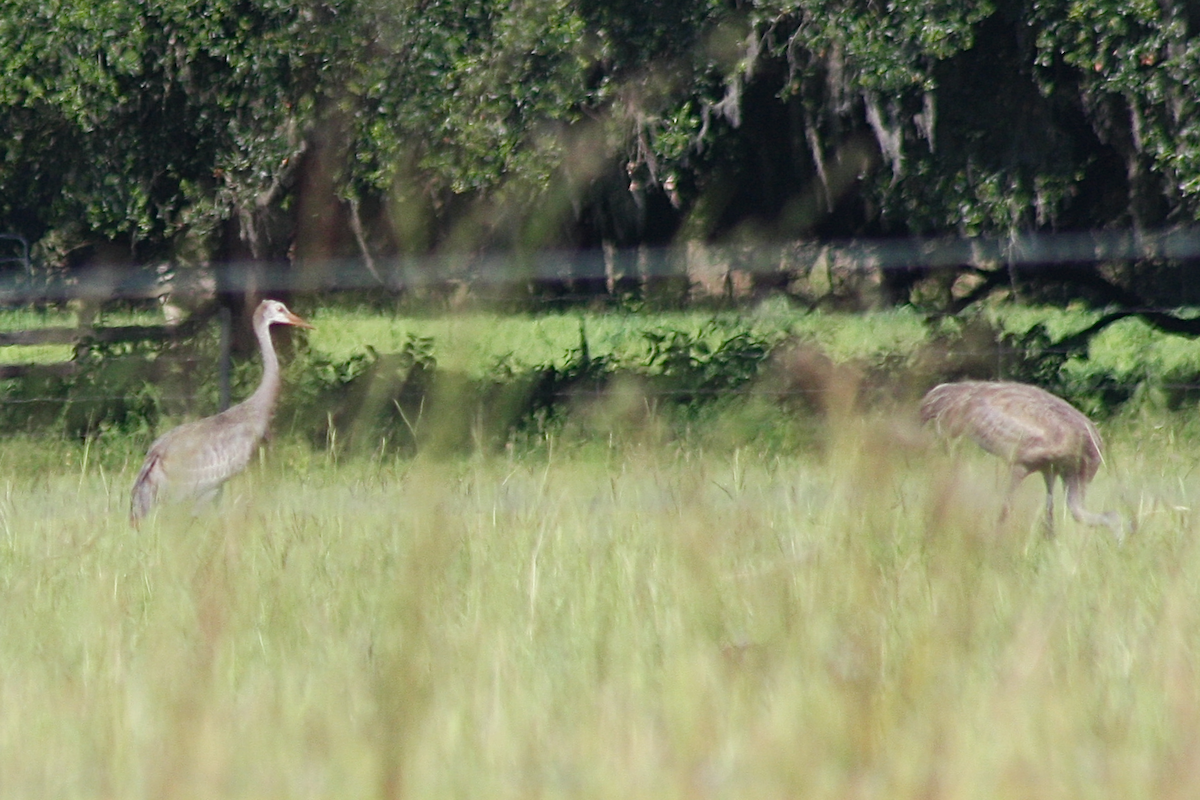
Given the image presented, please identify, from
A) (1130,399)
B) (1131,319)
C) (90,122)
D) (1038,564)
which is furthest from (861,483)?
(1131,319)

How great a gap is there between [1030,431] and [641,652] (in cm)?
331

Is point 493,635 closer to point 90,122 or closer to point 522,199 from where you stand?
point 522,199

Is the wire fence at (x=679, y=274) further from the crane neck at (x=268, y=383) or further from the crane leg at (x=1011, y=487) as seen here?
the crane leg at (x=1011, y=487)

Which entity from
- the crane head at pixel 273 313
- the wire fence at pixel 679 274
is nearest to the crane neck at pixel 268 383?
the crane head at pixel 273 313

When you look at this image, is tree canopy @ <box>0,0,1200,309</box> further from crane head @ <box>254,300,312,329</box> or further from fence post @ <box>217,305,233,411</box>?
crane head @ <box>254,300,312,329</box>

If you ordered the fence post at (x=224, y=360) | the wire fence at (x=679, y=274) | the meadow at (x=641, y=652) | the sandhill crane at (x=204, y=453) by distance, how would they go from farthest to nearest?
the wire fence at (x=679, y=274) → the fence post at (x=224, y=360) → the sandhill crane at (x=204, y=453) → the meadow at (x=641, y=652)

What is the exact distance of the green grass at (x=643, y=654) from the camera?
9.56 ft

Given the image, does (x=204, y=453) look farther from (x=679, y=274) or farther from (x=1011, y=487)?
(x=679, y=274)

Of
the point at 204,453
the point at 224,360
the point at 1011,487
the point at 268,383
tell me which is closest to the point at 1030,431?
the point at 1011,487

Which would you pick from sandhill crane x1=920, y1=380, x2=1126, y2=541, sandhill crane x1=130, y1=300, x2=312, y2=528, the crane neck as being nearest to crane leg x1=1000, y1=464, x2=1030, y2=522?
sandhill crane x1=920, y1=380, x2=1126, y2=541

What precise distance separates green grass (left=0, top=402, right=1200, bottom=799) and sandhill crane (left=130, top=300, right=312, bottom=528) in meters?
1.59

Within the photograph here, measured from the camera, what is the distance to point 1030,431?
21.9 feet

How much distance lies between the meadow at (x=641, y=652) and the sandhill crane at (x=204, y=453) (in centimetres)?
151

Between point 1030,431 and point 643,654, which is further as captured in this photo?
point 1030,431
